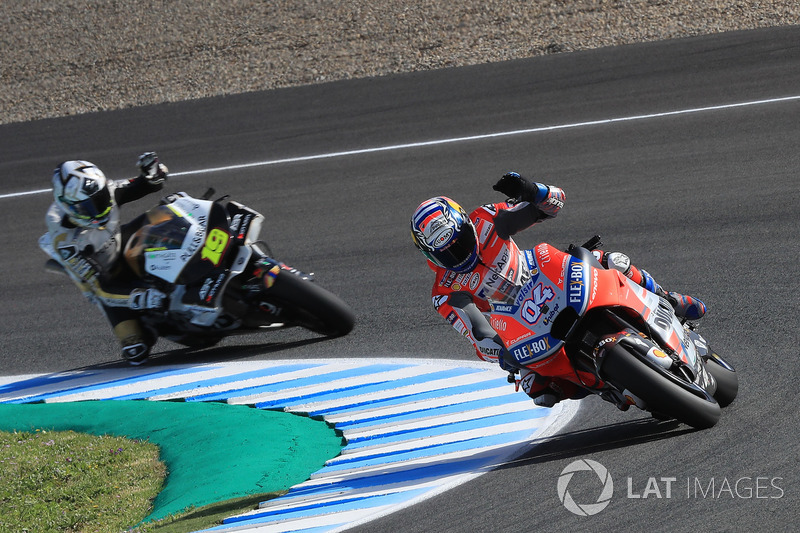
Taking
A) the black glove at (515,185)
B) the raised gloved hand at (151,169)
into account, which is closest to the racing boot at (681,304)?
the black glove at (515,185)

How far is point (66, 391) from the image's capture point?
9344mm

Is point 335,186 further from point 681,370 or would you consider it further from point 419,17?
point 681,370

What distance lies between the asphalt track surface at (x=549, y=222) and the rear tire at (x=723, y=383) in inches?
4.8

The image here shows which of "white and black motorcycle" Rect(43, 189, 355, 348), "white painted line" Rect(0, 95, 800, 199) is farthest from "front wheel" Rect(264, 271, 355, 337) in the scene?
"white painted line" Rect(0, 95, 800, 199)

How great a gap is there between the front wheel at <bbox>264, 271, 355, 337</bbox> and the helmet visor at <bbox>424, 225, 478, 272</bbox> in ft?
10.1

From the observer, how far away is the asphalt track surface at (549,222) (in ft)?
18.5

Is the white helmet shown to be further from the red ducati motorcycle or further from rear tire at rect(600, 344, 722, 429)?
rear tire at rect(600, 344, 722, 429)

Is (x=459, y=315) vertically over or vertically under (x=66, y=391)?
over

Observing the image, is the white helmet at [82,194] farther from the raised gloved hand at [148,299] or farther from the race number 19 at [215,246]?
the race number 19 at [215,246]

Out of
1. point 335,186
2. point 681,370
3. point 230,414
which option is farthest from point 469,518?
point 335,186

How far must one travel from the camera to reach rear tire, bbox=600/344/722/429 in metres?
5.61

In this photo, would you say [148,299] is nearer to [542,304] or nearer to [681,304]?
[542,304]

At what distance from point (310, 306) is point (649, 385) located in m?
4.28

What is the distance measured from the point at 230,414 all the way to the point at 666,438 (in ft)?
11.9
